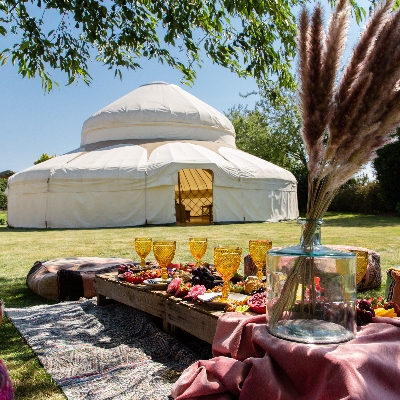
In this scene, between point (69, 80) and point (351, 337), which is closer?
point (351, 337)

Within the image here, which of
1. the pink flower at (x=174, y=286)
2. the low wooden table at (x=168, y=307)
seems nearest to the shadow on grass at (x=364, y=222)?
the low wooden table at (x=168, y=307)

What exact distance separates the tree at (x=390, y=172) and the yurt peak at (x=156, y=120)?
5.34 metres

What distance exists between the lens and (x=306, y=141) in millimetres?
985

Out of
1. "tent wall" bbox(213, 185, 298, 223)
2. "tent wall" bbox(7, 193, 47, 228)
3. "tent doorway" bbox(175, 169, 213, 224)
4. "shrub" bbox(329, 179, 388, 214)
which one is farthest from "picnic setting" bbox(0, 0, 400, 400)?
"shrub" bbox(329, 179, 388, 214)

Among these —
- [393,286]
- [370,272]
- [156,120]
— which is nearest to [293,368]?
[393,286]

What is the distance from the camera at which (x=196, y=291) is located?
6.30 ft

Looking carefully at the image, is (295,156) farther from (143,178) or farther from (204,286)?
(204,286)

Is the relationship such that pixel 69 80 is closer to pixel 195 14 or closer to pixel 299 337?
pixel 195 14

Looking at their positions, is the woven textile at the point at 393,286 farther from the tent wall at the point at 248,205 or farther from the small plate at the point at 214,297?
the tent wall at the point at 248,205

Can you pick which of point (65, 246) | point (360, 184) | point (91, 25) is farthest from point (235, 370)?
point (360, 184)

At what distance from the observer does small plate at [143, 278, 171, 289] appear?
2184 mm

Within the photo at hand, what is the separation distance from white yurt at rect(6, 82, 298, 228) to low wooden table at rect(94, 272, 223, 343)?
807cm

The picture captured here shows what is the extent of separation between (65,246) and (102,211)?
4.33 metres

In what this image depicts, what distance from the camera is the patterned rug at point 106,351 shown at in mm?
1685
